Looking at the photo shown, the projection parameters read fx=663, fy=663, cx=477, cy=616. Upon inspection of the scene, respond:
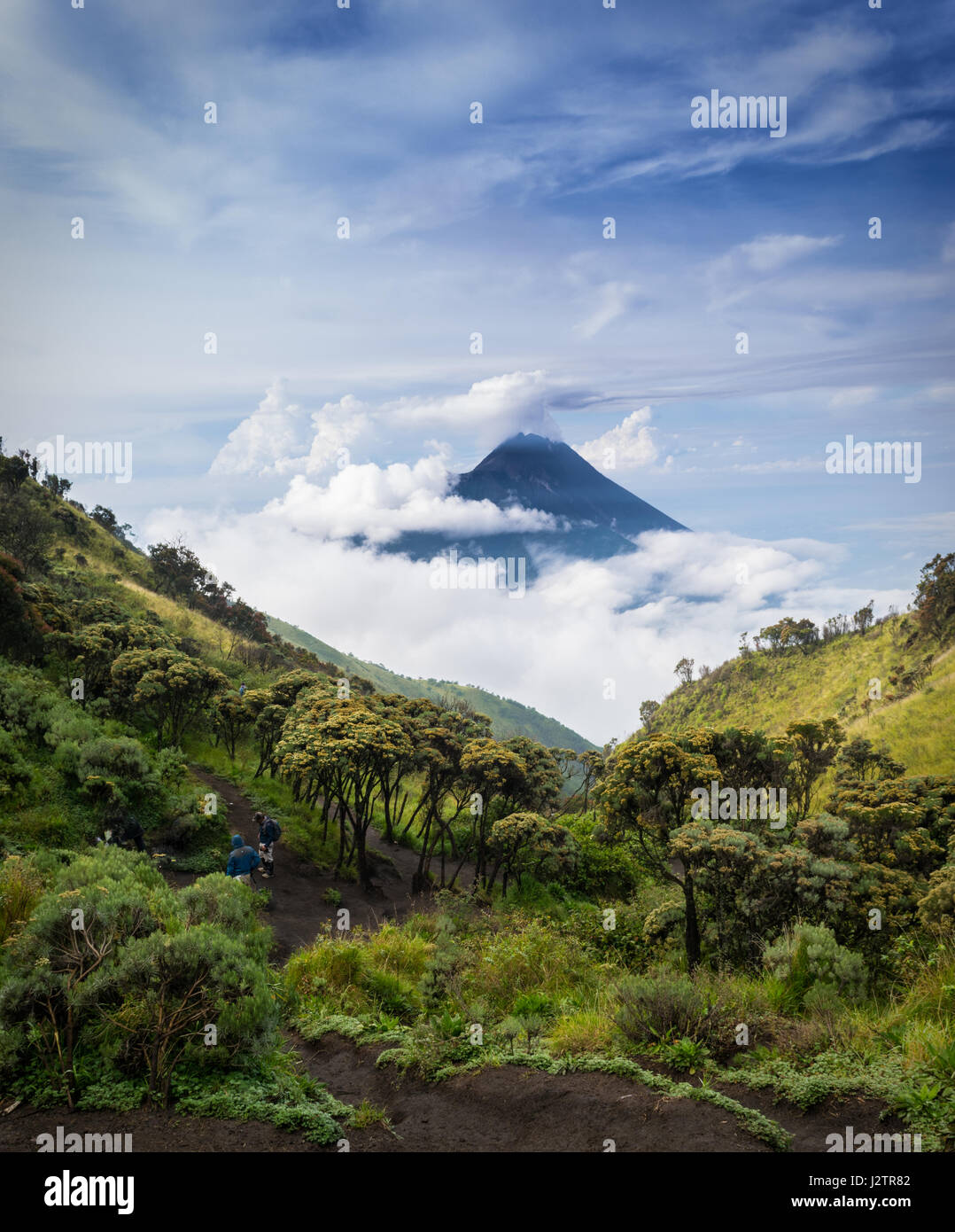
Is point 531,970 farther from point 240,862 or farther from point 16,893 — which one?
point 16,893

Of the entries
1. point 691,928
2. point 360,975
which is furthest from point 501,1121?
point 691,928

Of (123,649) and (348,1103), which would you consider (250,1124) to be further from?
(123,649)

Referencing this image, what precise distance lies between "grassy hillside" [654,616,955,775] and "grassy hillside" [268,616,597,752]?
197 feet

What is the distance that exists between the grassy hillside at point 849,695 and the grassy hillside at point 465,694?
6003 cm

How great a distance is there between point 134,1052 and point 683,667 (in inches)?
2756

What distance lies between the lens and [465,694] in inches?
→ 6403

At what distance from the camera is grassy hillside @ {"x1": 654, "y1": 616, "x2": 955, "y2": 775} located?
31.4m

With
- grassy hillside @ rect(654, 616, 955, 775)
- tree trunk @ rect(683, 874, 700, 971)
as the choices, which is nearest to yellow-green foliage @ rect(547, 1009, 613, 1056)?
tree trunk @ rect(683, 874, 700, 971)

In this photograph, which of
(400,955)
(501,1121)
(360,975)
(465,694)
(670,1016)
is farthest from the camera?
(465,694)

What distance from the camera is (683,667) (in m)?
70.9

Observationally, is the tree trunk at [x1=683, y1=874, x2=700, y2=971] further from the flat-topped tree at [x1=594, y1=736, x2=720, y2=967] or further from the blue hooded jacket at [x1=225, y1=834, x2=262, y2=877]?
the blue hooded jacket at [x1=225, y1=834, x2=262, y2=877]

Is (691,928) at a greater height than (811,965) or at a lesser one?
lesser

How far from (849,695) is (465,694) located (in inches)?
4722
